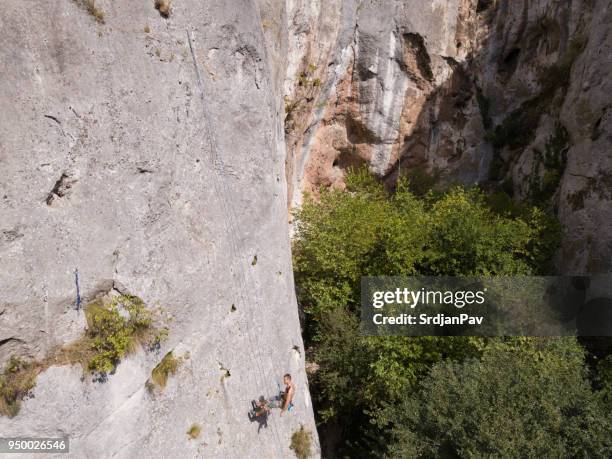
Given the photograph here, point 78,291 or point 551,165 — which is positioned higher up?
point 551,165

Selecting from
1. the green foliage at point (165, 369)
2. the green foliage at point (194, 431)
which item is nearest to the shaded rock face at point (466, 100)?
the green foliage at point (165, 369)

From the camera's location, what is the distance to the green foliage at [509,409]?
28.8 feet

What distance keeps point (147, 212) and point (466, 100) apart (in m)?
16.4

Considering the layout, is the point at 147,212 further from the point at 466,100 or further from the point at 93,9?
the point at 466,100

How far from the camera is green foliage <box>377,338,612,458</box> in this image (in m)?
8.77

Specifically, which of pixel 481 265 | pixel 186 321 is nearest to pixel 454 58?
pixel 481 265

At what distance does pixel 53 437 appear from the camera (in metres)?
6.02

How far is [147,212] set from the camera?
23.3 ft

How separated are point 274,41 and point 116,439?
8480 millimetres

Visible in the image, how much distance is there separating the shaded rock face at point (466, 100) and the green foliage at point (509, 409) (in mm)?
3788

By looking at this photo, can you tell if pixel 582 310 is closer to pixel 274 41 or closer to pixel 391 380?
pixel 391 380

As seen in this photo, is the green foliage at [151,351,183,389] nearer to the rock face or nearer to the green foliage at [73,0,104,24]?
the rock face

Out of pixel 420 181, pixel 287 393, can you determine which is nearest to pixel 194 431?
pixel 287 393

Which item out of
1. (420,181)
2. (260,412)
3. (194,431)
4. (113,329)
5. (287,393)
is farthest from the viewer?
(420,181)
